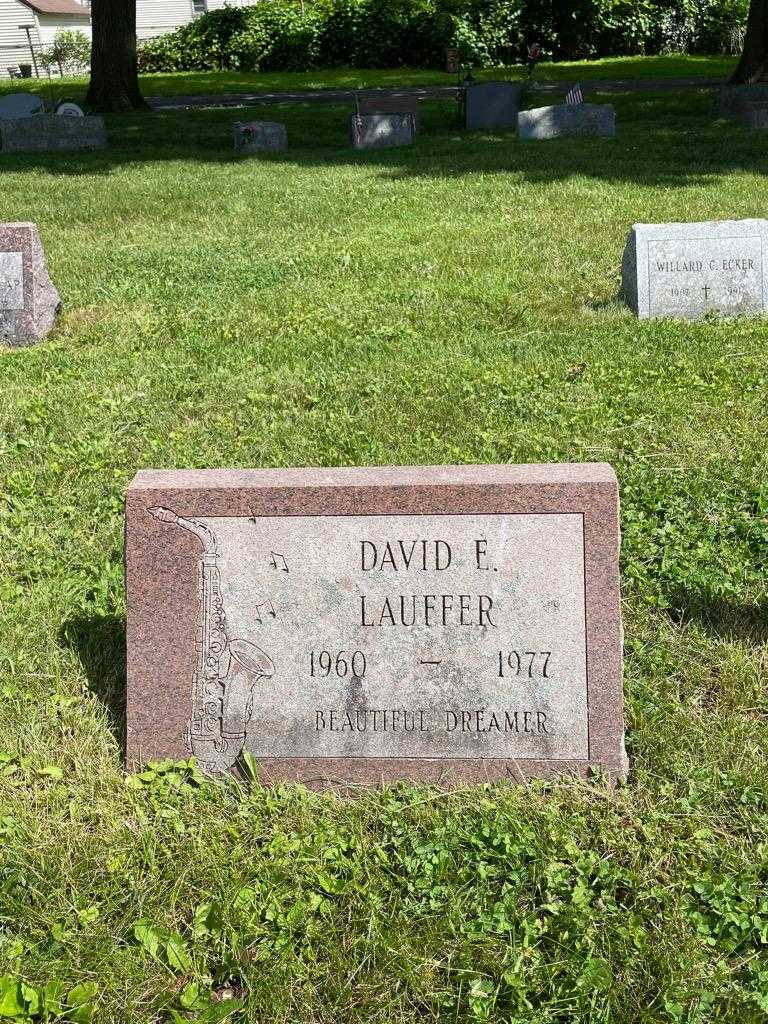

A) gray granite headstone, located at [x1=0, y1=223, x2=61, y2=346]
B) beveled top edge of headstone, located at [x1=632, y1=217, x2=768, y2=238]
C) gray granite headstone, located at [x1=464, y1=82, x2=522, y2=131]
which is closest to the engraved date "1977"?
beveled top edge of headstone, located at [x1=632, y1=217, x2=768, y2=238]

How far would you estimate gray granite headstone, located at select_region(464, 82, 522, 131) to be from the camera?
19750 mm

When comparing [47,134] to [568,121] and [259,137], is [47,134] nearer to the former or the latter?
[259,137]

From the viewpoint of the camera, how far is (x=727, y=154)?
49.4ft

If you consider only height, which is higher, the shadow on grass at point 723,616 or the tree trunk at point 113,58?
the tree trunk at point 113,58

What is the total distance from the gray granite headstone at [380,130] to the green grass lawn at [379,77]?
1052 cm

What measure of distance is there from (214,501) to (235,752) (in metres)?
0.80

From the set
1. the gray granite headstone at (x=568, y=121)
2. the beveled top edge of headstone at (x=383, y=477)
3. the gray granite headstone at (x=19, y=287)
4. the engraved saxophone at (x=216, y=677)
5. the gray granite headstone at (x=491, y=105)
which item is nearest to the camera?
the beveled top edge of headstone at (x=383, y=477)

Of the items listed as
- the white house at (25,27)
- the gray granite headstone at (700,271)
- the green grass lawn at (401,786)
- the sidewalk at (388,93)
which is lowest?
the green grass lawn at (401,786)

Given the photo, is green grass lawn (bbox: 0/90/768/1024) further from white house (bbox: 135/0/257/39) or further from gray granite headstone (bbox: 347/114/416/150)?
white house (bbox: 135/0/257/39)

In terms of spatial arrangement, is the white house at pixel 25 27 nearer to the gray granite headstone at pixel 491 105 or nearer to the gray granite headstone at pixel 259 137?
the gray granite headstone at pixel 491 105

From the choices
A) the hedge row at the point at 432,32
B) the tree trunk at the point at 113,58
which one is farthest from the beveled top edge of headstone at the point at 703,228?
the hedge row at the point at 432,32

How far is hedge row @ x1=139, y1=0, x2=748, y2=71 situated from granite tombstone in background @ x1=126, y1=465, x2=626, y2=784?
115 ft

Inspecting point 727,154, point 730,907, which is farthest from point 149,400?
point 727,154

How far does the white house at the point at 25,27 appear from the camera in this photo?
51281 millimetres
